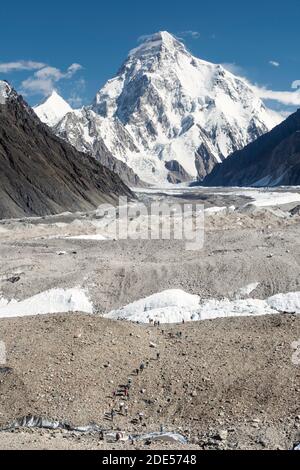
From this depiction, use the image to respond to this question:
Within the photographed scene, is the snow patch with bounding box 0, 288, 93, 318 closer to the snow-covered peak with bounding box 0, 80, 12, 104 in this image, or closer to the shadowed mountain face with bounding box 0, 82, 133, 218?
the shadowed mountain face with bounding box 0, 82, 133, 218

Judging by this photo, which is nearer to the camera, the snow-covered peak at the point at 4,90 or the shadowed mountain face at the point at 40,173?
the shadowed mountain face at the point at 40,173

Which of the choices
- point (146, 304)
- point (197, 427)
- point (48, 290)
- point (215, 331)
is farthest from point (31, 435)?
point (48, 290)

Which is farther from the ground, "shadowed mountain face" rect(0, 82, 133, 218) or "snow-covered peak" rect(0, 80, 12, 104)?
"snow-covered peak" rect(0, 80, 12, 104)

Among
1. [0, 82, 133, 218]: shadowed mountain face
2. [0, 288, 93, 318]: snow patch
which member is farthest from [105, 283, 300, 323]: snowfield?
[0, 82, 133, 218]: shadowed mountain face

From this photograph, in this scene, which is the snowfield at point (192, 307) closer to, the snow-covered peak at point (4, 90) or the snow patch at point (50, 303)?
the snow patch at point (50, 303)

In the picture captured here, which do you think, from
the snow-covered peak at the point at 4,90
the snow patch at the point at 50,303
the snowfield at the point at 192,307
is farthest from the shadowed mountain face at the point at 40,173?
the snowfield at the point at 192,307

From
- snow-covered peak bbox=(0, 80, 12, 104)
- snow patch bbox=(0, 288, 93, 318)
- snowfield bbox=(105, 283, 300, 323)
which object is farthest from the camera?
snow-covered peak bbox=(0, 80, 12, 104)

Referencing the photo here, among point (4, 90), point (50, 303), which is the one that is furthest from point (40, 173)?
point (50, 303)
